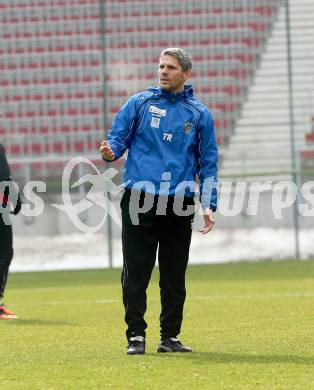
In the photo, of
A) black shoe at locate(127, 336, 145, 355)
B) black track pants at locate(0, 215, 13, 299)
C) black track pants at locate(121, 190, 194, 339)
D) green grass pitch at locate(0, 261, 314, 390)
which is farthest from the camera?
black track pants at locate(0, 215, 13, 299)

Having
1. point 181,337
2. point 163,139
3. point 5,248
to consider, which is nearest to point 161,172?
point 163,139

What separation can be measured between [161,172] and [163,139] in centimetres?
19

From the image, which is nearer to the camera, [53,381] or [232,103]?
[53,381]

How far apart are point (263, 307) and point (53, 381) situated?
17.0ft

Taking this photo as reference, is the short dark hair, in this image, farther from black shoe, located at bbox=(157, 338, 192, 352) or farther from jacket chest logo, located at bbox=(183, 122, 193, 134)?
black shoe, located at bbox=(157, 338, 192, 352)

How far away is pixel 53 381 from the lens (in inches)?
Result: 217

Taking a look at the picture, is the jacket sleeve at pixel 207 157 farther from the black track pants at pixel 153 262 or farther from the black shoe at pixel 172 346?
the black shoe at pixel 172 346

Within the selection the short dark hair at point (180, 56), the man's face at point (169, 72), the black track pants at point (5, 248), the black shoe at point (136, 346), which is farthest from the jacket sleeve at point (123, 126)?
the black track pants at point (5, 248)

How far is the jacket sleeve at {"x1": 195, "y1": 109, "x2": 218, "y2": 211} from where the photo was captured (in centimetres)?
688

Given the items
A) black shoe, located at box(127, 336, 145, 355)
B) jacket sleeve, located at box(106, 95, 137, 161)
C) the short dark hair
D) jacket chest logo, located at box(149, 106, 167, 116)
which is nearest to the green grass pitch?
black shoe, located at box(127, 336, 145, 355)

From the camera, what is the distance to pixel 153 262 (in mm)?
6961

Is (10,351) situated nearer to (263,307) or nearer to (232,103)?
(263,307)

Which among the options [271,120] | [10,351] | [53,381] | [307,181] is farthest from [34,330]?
[271,120]

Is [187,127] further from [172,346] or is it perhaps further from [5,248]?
[5,248]
